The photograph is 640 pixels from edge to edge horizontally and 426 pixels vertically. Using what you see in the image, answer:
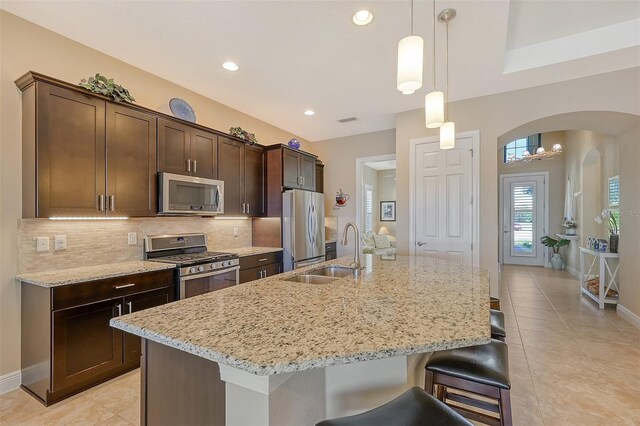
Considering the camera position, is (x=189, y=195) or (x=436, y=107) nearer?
(x=436, y=107)

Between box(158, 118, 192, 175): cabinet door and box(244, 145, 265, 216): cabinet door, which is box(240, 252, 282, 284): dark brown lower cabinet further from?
box(158, 118, 192, 175): cabinet door

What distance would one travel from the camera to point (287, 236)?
4020 millimetres

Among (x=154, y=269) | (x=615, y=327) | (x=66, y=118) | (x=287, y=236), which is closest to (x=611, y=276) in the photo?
(x=615, y=327)

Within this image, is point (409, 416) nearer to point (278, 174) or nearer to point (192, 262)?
point (192, 262)

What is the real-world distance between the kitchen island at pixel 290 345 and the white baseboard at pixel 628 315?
129 inches

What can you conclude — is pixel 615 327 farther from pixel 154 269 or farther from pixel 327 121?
pixel 154 269

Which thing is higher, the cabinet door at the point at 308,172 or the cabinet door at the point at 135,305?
the cabinet door at the point at 308,172

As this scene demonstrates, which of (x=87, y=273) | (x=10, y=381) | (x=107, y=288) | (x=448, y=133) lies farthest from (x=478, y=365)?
(x=10, y=381)

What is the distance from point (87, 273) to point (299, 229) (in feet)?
7.74

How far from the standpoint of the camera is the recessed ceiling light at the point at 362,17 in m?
2.19

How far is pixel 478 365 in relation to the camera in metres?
1.34

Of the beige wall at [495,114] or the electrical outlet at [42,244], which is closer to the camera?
the electrical outlet at [42,244]

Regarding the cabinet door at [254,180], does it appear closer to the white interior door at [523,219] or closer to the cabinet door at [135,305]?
the cabinet door at [135,305]

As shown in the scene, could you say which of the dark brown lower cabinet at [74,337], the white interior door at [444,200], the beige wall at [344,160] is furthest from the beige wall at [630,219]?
the dark brown lower cabinet at [74,337]
